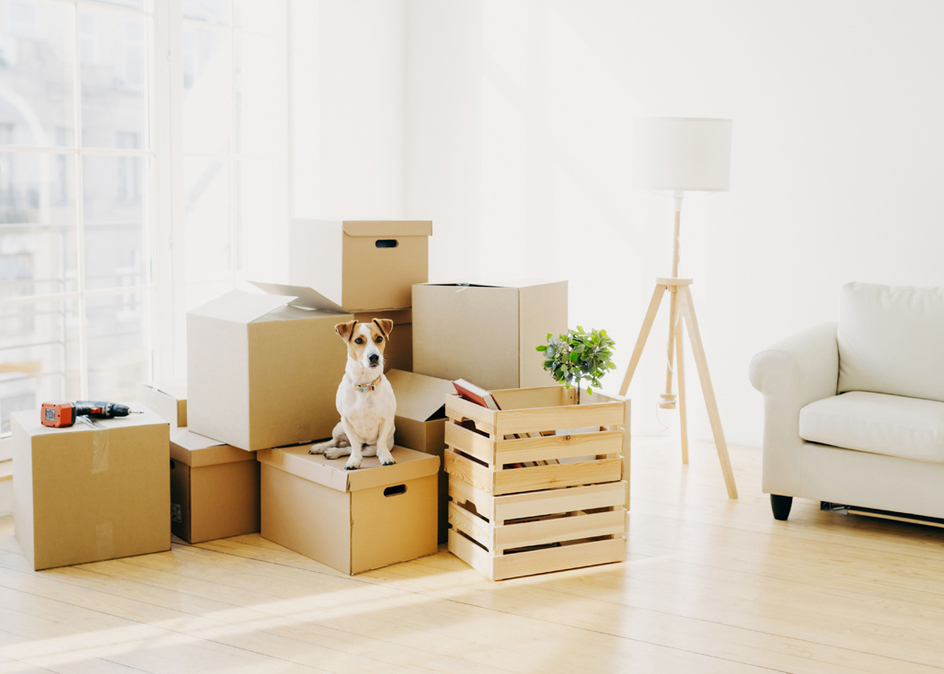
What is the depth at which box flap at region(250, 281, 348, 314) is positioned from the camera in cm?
281

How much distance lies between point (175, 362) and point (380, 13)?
2.00 metres

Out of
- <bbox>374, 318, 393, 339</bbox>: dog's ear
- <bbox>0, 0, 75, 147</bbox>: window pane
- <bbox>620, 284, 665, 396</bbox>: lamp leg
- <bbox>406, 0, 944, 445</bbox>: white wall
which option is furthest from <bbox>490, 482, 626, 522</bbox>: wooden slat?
<bbox>0, 0, 75, 147</bbox>: window pane

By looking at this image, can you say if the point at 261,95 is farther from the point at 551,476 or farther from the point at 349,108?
the point at 551,476

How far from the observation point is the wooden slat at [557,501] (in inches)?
94.5

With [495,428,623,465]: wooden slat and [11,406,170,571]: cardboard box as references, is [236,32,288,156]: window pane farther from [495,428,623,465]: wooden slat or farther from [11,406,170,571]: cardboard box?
[495,428,623,465]: wooden slat

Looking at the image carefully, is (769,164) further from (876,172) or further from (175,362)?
(175,362)

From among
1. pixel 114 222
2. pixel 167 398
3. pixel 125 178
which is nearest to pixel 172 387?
pixel 167 398

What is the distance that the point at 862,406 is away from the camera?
284 cm

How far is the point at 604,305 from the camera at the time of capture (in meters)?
A: 4.18

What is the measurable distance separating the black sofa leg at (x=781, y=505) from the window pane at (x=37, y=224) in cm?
254

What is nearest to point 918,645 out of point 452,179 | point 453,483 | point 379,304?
point 453,483

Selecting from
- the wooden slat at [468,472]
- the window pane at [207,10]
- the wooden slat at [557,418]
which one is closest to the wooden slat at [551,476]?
the wooden slat at [468,472]

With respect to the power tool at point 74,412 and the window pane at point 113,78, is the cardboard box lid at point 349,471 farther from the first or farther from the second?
the window pane at point 113,78

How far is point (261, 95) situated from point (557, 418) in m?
2.27
